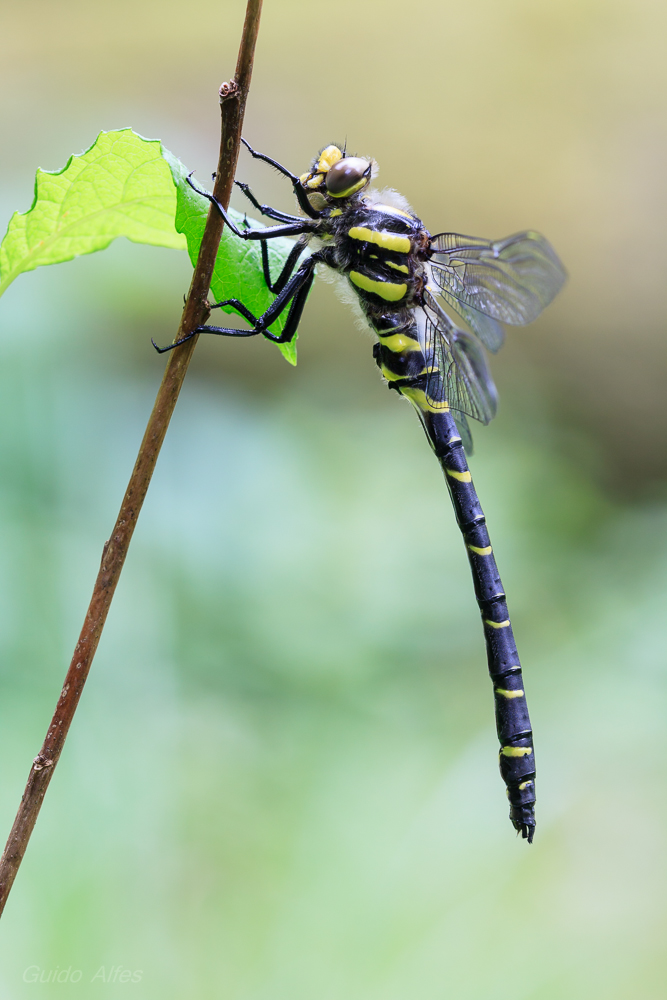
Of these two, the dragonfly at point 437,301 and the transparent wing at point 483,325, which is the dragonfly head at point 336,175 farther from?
the transparent wing at point 483,325

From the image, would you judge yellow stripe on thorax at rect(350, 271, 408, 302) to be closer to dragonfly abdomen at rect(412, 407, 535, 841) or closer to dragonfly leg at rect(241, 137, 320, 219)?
dragonfly leg at rect(241, 137, 320, 219)

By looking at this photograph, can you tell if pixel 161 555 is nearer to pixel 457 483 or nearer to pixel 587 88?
pixel 457 483

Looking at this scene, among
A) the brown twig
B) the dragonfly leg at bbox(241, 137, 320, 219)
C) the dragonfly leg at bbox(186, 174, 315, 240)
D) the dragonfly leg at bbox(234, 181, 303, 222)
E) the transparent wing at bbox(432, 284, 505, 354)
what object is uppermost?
the transparent wing at bbox(432, 284, 505, 354)

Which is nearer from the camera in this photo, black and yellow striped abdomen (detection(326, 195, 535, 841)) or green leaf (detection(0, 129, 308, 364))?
green leaf (detection(0, 129, 308, 364))

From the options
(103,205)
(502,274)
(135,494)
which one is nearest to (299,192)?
(502,274)

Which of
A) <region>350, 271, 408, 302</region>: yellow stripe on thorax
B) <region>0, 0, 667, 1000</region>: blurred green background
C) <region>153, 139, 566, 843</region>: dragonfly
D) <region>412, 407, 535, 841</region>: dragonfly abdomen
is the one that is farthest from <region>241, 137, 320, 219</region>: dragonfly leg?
<region>0, 0, 667, 1000</region>: blurred green background

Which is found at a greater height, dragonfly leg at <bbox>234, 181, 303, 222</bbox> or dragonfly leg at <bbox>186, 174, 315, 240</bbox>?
dragonfly leg at <bbox>234, 181, 303, 222</bbox>
